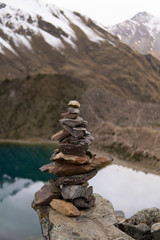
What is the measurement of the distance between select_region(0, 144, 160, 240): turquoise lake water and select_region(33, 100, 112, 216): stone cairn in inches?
338

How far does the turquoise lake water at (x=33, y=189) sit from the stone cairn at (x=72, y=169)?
8.58m

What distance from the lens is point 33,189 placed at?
125 feet

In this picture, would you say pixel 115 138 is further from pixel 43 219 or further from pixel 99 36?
pixel 99 36

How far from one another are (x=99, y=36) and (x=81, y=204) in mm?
197022

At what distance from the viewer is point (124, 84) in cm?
14238

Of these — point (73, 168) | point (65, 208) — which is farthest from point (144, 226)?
point (73, 168)

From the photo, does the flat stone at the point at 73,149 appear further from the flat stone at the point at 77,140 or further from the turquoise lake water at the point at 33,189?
the turquoise lake water at the point at 33,189

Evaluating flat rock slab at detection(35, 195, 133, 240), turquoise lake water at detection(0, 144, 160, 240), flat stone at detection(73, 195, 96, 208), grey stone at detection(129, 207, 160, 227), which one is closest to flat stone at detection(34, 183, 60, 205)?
flat rock slab at detection(35, 195, 133, 240)

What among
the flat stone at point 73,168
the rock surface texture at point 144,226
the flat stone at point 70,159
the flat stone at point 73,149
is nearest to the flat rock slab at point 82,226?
the flat stone at point 73,168

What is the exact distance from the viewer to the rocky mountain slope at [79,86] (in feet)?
218

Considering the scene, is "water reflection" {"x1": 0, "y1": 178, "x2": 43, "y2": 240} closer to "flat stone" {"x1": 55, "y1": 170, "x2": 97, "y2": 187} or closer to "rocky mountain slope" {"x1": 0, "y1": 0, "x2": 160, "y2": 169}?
"flat stone" {"x1": 55, "y1": 170, "x2": 97, "y2": 187}

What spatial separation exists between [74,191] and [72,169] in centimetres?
150

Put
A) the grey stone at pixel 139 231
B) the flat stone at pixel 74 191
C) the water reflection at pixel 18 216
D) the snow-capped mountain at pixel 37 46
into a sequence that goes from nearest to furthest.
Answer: the flat stone at pixel 74 191, the grey stone at pixel 139 231, the water reflection at pixel 18 216, the snow-capped mountain at pixel 37 46

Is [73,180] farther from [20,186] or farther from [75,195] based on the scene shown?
[20,186]
